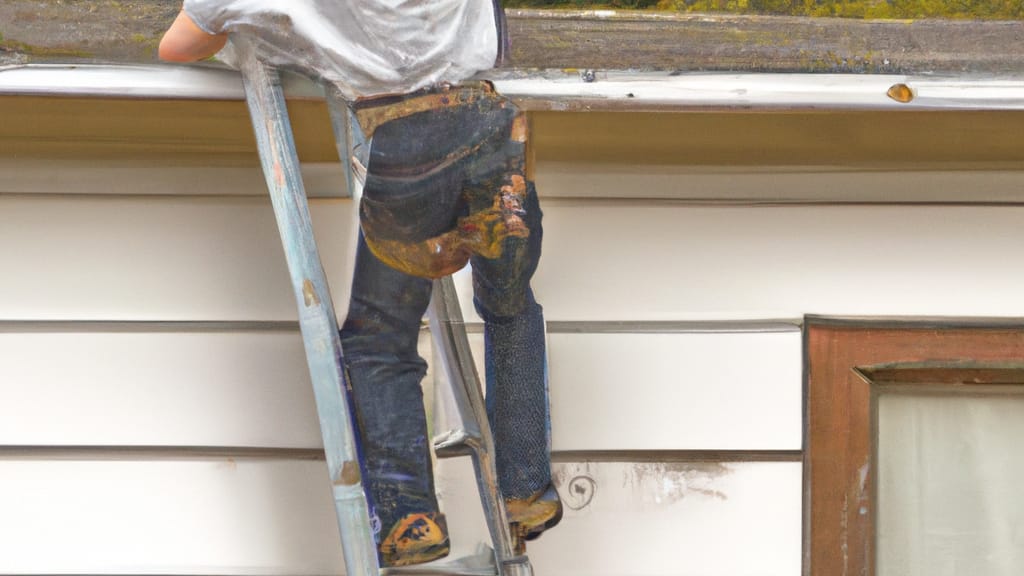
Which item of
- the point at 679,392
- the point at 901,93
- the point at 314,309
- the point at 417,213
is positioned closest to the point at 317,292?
the point at 314,309

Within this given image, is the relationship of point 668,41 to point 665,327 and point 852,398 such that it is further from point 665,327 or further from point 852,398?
point 852,398

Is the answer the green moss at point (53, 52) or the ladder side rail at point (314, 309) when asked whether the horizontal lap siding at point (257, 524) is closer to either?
the ladder side rail at point (314, 309)

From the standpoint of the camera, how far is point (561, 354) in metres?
1.88

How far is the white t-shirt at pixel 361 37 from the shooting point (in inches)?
60.2

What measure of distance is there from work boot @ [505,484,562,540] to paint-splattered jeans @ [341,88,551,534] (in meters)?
0.02

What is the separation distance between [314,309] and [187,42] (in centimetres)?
44

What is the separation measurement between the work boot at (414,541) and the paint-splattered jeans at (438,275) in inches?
0.6

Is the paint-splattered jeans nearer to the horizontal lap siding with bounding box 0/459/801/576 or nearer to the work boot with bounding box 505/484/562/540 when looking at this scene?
the work boot with bounding box 505/484/562/540

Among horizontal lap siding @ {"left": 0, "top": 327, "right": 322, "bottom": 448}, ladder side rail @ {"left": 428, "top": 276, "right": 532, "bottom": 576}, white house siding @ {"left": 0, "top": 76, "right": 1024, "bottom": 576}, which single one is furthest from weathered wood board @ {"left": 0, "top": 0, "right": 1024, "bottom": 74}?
horizontal lap siding @ {"left": 0, "top": 327, "right": 322, "bottom": 448}

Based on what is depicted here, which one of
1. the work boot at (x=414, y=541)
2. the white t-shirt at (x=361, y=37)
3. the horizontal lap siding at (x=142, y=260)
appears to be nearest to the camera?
the white t-shirt at (x=361, y=37)

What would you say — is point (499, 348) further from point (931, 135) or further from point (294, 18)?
point (931, 135)

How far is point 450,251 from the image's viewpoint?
1.65 metres

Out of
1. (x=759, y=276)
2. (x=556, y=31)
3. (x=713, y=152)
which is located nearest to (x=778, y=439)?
(x=759, y=276)

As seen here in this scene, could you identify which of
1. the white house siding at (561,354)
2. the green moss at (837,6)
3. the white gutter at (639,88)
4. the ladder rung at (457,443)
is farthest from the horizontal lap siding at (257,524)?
the green moss at (837,6)
